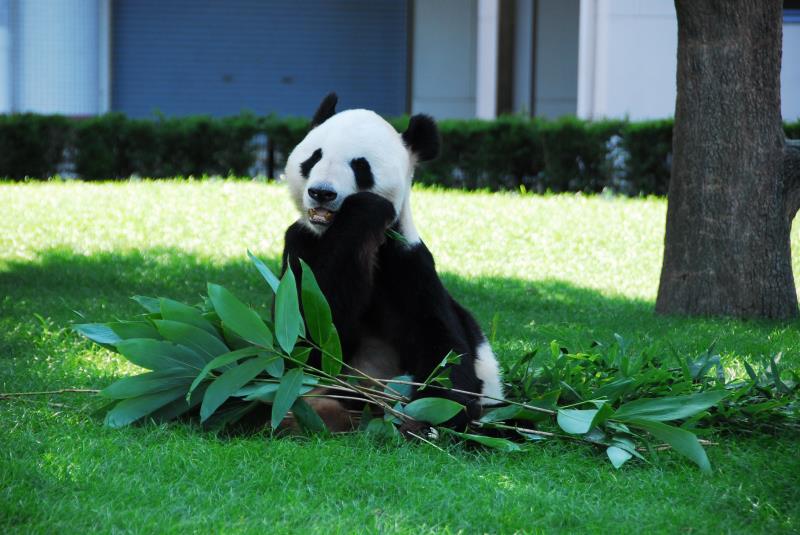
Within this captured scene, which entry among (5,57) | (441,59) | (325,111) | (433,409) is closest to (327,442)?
(433,409)

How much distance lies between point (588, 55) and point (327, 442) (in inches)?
436

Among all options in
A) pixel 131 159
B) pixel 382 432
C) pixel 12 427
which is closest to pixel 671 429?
pixel 382 432

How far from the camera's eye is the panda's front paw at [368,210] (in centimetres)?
380

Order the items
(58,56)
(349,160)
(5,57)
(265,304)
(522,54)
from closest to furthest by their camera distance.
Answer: (349,160)
(265,304)
(5,57)
(58,56)
(522,54)

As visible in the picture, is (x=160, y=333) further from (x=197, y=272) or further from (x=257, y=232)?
(x=257, y=232)

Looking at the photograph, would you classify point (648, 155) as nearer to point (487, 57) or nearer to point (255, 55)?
point (487, 57)

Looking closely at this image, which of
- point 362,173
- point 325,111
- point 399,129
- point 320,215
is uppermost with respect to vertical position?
point 399,129

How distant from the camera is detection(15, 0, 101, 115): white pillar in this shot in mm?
16469

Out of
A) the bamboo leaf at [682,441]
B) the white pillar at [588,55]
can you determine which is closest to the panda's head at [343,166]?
the bamboo leaf at [682,441]

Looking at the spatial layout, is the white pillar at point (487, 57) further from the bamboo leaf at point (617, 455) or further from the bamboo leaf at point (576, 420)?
the bamboo leaf at point (617, 455)

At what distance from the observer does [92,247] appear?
28.7ft

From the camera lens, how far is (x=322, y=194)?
12.6 ft

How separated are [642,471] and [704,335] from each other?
2738 mm

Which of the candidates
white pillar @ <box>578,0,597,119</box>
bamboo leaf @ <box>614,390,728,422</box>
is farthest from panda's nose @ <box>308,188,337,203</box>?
white pillar @ <box>578,0,597,119</box>
